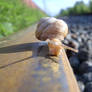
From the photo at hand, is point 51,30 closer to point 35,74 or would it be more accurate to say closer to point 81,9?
point 35,74

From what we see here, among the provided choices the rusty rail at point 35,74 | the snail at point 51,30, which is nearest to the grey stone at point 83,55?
the snail at point 51,30

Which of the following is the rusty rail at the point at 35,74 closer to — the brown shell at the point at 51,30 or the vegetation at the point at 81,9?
the brown shell at the point at 51,30

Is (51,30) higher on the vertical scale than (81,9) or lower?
higher

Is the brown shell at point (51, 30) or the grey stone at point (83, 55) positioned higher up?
the brown shell at point (51, 30)

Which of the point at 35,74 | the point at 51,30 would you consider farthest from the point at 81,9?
the point at 35,74

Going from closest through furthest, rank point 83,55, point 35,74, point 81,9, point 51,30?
point 35,74 < point 51,30 < point 83,55 < point 81,9

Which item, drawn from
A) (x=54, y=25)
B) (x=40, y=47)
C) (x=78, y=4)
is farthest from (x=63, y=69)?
(x=78, y=4)

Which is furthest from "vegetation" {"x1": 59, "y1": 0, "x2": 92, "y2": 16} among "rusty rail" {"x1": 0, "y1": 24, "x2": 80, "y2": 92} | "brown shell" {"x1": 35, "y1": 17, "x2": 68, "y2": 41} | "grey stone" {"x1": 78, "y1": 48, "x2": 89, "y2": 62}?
"rusty rail" {"x1": 0, "y1": 24, "x2": 80, "y2": 92}

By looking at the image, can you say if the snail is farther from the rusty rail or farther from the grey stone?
the grey stone

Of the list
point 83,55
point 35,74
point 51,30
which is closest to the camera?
point 35,74
